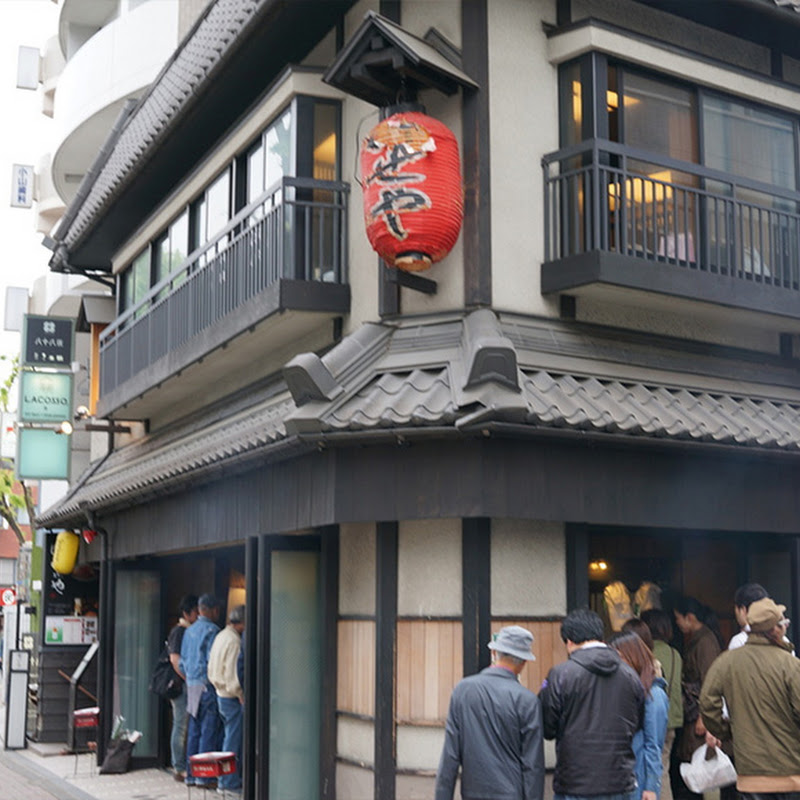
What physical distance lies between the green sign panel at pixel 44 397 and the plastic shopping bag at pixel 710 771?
15.2 metres

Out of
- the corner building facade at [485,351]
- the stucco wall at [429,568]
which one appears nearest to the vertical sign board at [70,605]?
the corner building facade at [485,351]

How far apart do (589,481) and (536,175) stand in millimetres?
2880

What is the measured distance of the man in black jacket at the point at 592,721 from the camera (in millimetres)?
8406

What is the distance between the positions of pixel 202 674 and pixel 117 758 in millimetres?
2871

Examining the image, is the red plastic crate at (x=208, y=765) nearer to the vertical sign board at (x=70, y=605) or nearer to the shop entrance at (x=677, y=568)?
the shop entrance at (x=677, y=568)

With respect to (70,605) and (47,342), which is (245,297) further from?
(47,342)

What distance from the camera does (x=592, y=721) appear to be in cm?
845

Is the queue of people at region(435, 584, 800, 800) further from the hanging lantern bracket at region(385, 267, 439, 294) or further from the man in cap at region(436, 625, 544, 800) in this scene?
the hanging lantern bracket at region(385, 267, 439, 294)

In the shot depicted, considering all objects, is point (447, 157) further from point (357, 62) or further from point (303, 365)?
point (303, 365)

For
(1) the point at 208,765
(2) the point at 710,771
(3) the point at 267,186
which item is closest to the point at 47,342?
(3) the point at 267,186

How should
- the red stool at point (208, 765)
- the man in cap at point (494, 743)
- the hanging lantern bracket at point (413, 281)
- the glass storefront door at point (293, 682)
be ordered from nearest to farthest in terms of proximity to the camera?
the man in cap at point (494, 743) < the hanging lantern bracket at point (413, 281) < the glass storefront door at point (293, 682) < the red stool at point (208, 765)

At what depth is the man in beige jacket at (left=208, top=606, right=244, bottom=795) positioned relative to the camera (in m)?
13.9

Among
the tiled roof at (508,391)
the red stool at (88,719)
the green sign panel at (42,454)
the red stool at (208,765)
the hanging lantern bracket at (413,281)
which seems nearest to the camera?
the tiled roof at (508,391)

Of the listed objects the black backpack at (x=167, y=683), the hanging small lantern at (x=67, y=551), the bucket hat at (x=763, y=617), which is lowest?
the black backpack at (x=167, y=683)
